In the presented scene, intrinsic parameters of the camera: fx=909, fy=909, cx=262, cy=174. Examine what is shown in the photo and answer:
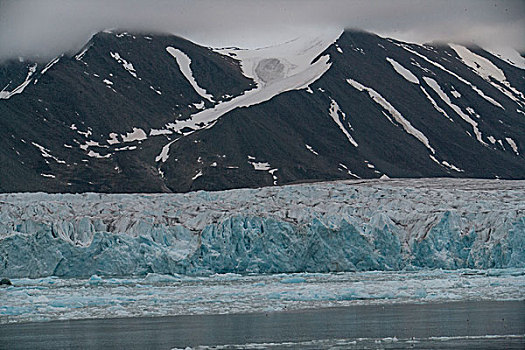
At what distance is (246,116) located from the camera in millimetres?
102875

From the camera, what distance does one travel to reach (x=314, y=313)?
19.7 m

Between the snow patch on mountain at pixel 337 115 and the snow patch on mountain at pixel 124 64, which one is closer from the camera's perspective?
the snow patch on mountain at pixel 337 115

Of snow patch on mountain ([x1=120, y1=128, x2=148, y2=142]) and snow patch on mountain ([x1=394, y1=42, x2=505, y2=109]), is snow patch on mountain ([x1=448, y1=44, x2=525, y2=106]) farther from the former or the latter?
snow patch on mountain ([x1=120, y1=128, x2=148, y2=142])

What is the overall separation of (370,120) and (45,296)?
3692 inches

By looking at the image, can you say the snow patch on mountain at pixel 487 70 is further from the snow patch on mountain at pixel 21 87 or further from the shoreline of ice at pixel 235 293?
the shoreline of ice at pixel 235 293

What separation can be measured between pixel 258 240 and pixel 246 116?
71577mm

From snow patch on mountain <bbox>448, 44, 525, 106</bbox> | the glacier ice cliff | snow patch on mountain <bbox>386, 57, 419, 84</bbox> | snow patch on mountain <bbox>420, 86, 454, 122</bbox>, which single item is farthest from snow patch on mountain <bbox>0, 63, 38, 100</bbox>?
the glacier ice cliff

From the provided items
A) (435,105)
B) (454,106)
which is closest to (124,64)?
(435,105)

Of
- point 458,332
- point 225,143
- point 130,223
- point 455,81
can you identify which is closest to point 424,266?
point 130,223

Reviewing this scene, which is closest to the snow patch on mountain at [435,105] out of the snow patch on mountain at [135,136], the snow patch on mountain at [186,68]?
the snow patch on mountain at [186,68]

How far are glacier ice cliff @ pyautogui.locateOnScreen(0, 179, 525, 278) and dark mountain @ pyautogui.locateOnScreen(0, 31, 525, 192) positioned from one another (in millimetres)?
53500

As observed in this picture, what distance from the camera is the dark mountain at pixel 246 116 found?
9419 centimetres

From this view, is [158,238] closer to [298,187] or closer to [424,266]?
[298,187]

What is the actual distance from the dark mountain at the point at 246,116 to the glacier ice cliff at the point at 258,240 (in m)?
53.5
